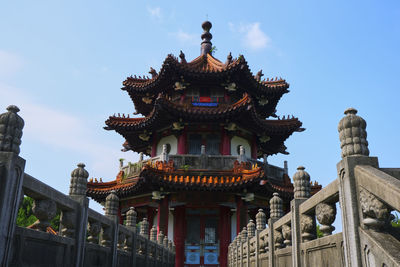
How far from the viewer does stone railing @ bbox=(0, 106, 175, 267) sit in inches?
156

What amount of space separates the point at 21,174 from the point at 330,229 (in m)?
3.75

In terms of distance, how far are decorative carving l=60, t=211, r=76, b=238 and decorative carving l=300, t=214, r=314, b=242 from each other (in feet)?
11.9

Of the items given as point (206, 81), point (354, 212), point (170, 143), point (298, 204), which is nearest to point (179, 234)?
point (170, 143)

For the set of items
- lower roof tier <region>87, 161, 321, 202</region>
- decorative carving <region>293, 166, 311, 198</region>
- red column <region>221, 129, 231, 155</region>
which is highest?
red column <region>221, 129, 231, 155</region>

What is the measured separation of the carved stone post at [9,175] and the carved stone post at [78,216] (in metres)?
1.83

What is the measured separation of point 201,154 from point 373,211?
14.1 meters

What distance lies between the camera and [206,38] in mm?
24969

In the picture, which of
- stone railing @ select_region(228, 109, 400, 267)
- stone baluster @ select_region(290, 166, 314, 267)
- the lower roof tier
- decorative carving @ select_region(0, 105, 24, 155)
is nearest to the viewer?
stone railing @ select_region(228, 109, 400, 267)

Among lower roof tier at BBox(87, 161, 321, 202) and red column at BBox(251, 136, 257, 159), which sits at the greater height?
red column at BBox(251, 136, 257, 159)

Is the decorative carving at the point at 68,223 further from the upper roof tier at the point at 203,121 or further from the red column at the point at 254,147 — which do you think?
the red column at the point at 254,147

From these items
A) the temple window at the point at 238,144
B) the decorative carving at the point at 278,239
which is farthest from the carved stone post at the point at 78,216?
the temple window at the point at 238,144

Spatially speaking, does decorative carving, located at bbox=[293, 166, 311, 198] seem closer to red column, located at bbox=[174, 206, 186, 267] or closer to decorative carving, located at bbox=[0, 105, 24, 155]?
decorative carving, located at bbox=[0, 105, 24, 155]

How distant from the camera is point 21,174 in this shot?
4.16 meters

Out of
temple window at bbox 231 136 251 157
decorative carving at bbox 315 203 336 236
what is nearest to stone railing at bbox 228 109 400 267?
decorative carving at bbox 315 203 336 236
